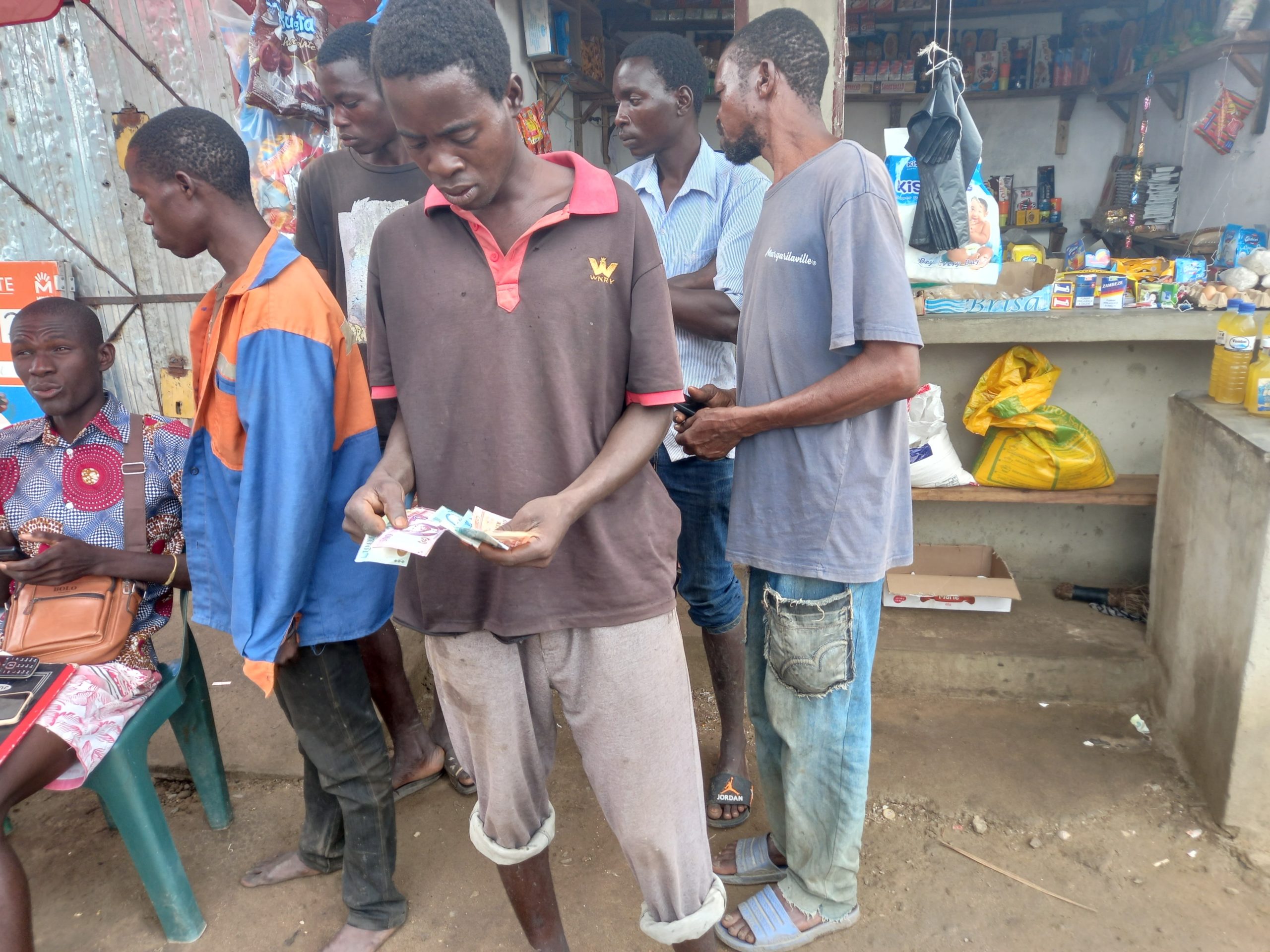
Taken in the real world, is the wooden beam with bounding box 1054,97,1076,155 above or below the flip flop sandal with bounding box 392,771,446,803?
above

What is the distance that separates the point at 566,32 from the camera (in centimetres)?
486

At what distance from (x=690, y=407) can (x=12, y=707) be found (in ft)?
5.63

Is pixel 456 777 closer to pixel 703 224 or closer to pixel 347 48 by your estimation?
pixel 703 224

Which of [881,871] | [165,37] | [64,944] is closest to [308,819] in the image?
[64,944]

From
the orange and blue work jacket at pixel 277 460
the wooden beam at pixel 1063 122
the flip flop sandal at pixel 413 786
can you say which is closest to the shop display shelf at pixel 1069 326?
Answer: the orange and blue work jacket at pixel 277 460

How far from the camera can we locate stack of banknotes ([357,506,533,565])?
1.24m

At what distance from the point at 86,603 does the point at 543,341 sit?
5.19 feet

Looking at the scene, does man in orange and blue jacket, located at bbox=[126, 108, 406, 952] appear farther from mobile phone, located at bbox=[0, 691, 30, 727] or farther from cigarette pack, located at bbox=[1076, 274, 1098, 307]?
cigarette pack, located at bbox=[1076, 274, 1098, 307]

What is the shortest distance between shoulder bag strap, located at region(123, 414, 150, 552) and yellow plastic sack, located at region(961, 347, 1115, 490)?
2.90 m

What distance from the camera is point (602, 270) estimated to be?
1.41 metres

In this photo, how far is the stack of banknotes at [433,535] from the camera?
4.08 ft

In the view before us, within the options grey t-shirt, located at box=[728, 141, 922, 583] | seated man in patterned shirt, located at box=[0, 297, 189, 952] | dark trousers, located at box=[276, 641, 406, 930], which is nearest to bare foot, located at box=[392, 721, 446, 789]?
dark trousers, located at box=[276, 641, 406, 930]

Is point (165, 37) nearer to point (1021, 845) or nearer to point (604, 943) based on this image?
point (604, 943)

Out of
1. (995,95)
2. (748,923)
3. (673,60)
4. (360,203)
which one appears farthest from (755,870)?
(995,95)
